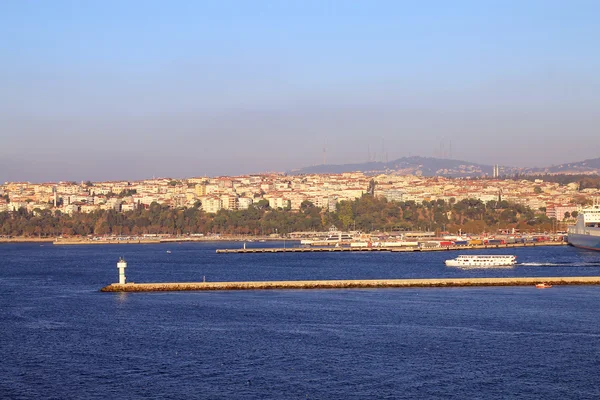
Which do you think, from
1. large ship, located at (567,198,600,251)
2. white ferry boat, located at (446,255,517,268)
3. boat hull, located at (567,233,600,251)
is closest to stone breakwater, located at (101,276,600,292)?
white ferry boat, located at (446,255,517,268)

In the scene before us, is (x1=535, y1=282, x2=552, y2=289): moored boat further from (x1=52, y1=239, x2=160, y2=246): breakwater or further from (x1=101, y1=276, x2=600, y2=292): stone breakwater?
(x1=52, y1=239, x2=160, y2=246): breakwater

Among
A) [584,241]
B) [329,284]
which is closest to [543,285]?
[329,284]

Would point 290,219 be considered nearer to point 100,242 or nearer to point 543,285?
point 100,242

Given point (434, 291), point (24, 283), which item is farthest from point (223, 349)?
point (24, 283)

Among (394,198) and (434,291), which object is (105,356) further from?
(394,198)

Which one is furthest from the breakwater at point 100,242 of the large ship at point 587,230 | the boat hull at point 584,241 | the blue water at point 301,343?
the blue water at point 301,343

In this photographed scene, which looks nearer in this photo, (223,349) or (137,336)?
(223,349)
